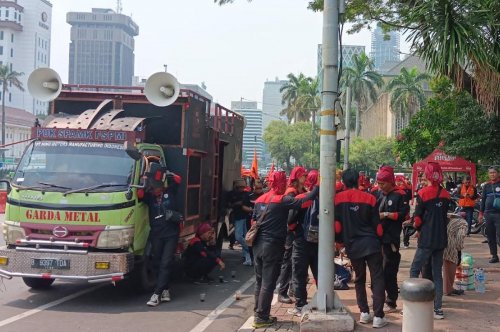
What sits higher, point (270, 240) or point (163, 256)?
point (270, 240)

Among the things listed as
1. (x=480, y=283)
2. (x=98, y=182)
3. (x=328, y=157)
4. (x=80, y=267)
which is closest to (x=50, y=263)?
(x=80, y=267)

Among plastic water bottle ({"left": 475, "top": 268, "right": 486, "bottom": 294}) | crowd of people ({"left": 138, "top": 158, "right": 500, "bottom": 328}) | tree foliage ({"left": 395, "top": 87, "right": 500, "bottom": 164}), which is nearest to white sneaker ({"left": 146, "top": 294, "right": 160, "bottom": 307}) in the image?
crowd of people ({"left": 138, "top": 158, "right": 500, "bottom": 328})

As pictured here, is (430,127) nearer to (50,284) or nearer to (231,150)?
(231,150)

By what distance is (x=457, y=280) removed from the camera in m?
8.33

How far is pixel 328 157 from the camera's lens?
651 cm

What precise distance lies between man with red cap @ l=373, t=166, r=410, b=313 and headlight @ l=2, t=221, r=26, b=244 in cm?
484

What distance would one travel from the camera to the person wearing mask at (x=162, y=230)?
793cm

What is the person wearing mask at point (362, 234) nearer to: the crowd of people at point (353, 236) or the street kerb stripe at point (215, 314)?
the crowd of people at point (353, 236)

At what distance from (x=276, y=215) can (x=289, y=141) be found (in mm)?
75650

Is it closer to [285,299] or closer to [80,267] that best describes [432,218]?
[285,299]

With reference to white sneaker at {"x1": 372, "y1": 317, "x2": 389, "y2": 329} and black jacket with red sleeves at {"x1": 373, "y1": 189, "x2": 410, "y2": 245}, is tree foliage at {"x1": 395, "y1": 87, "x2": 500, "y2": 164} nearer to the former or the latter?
black jacket with red sleeves at {"x1": 373, "y1": 189, "x2": 410, "y2": 245}

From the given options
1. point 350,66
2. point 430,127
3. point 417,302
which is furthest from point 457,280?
point 350,66

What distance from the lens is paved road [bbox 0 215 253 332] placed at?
22.5 feet

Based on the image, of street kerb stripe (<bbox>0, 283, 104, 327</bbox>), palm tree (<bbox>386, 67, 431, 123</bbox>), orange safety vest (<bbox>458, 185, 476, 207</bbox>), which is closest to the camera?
street kerb stripe (<bbox>0, 283, 104, 327</bbox>)
